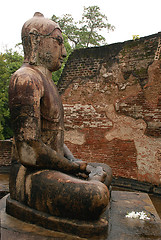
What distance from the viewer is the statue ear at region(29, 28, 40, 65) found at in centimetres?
231

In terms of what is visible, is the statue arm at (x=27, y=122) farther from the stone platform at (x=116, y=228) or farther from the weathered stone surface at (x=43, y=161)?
the stone platform at (x=116, y=228)

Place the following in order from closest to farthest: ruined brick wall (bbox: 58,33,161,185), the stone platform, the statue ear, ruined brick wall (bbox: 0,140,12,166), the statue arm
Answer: the stone platform
the statue arm
the statue ear
ruined brick wall (bbox: 58,33,161,185)
ruined brick wall (bbox: 0,140,12,166)

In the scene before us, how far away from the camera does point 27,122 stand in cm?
197

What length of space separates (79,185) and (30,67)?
4.05ft

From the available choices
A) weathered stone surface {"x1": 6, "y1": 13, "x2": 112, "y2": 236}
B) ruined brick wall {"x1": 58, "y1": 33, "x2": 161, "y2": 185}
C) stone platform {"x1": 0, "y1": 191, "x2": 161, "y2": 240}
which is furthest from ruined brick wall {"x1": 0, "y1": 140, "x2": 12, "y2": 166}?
weathered stone surface {"x1": 6, "y1": 13, "x2": 112, "y2": 236}

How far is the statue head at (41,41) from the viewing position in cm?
233

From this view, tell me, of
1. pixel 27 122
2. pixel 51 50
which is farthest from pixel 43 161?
pixel 51 50

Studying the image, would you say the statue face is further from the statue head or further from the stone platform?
the stone platform

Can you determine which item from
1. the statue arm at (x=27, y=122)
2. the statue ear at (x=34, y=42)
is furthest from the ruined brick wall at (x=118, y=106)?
the statue arm at (x=27, y=122)

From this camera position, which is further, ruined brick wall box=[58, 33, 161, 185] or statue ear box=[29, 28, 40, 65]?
ruined brick wall box=[58, 33, 161, 185]

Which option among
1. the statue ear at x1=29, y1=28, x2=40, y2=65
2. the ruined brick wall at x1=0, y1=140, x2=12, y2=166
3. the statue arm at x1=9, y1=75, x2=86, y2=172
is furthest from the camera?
the ruined brick wall at x1=0, y1=140, x2=12, y2=166

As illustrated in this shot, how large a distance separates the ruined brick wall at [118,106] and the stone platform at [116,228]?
273 centimetres

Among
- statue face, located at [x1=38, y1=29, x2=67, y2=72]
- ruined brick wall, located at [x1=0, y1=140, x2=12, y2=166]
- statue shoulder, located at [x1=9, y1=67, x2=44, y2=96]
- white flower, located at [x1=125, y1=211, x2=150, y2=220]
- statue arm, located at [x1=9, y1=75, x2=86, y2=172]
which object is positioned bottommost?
ruined brick wall, located at [x1=0, y1=140, x2=12, y2=166]

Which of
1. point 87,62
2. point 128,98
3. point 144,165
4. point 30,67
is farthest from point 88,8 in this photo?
point 30,67
